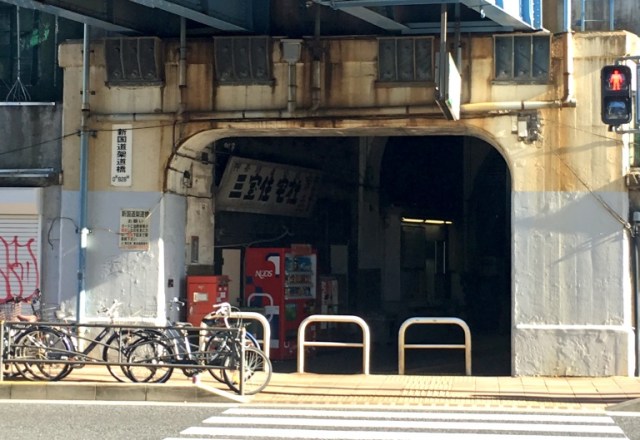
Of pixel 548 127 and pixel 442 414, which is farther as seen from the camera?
pixel 548 127

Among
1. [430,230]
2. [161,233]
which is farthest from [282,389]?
[430,230]

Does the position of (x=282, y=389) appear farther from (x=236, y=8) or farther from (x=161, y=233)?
(x=236, y=8)

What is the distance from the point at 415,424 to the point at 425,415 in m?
0.78

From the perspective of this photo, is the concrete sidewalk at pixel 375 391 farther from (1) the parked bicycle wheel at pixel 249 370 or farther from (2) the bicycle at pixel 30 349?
(2) the bicycle at pixel 30 349

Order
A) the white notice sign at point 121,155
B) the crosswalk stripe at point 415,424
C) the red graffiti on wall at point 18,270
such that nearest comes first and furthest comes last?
the crosswalk stripe at point 415,424 → the white notice sign at point 121,155 → the red graffiti on wall at point 18,270

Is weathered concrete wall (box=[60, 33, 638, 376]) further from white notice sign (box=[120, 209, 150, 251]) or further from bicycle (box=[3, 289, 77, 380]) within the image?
bicycle (box=[3, 289, 77, 380])

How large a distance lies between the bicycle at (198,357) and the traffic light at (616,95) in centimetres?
595

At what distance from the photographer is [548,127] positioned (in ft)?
53.5

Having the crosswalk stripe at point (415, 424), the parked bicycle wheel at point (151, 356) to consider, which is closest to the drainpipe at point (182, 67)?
the parked bicycle wheel at point (151, 356)

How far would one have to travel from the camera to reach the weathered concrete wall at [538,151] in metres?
16.1

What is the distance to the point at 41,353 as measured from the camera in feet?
47.7

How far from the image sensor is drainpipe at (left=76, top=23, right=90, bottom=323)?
1723 centimetres

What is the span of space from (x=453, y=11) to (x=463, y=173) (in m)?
13.0

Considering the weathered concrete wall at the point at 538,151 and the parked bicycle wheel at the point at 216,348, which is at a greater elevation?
the weathered concrete wall at the point at 538,151
